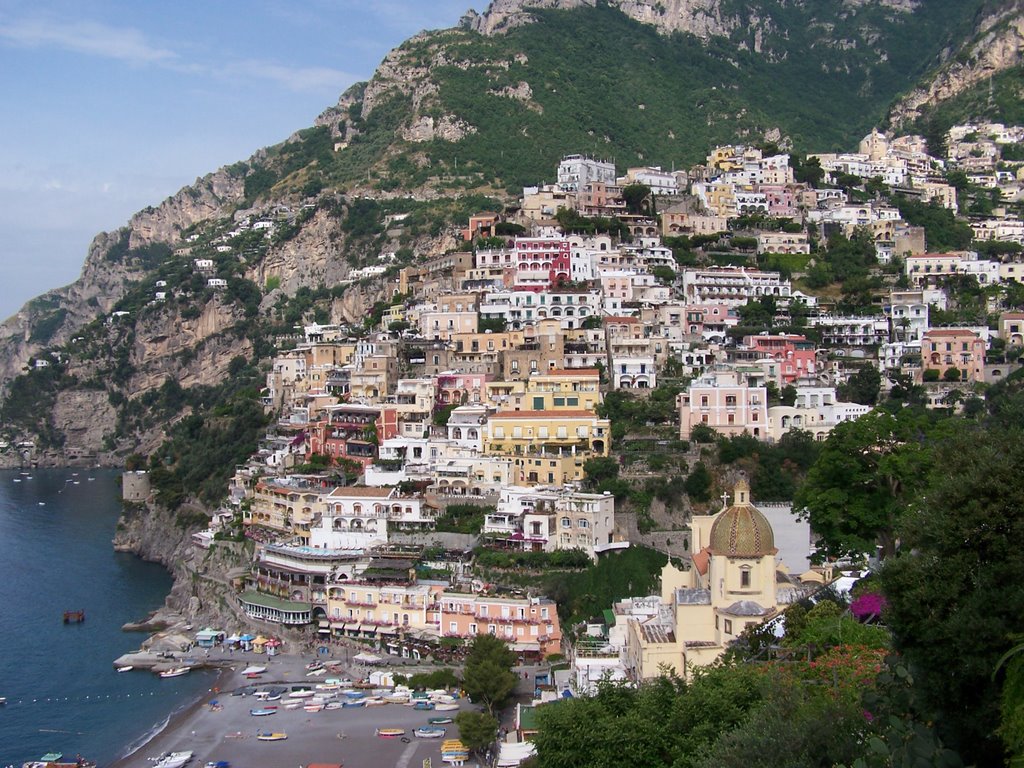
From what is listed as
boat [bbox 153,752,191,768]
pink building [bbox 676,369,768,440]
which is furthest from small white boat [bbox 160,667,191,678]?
pink building [bbox 676,369,768,440]

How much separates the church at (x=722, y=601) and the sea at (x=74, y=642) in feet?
59.8

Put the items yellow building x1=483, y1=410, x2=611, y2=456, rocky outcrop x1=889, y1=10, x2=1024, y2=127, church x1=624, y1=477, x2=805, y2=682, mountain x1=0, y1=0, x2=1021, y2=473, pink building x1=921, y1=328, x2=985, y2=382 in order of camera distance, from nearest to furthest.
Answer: church x1=624, y1=477, x2=805, y2=682 < yellow building x1=483, y1=410, x2=611, y2=456 < pink building x1=921, y1=328, x2=985, y2=382 < mountain x1=0, y1=0, x2=1021, y2=473 < rocky outcrop x1=889, y1=10, x2=1024, y2=127

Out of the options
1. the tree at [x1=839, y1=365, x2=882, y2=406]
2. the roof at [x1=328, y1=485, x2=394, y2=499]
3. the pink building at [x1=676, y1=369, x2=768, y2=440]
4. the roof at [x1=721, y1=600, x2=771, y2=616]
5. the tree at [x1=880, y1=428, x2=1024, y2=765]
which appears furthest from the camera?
the tree at [x1=839, y1=365, x2=882, y2=406]

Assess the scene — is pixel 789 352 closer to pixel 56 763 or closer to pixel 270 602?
pixel 270 602

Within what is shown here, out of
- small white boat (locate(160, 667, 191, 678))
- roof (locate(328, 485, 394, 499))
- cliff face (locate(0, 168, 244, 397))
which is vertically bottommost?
small white boat (locate(160, 667, 191, 678))

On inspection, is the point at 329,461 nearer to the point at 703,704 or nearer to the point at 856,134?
the point at 703,704

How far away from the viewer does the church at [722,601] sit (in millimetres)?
22312

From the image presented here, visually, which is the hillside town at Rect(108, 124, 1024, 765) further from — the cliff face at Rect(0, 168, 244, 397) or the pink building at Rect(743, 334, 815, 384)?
the cliff face at Rect(0, 168, 244, 397)

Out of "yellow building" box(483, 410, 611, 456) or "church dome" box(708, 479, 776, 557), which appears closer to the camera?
"church dome" box(708, 479, 776, 557)

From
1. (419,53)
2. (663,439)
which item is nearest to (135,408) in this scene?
(419,53)

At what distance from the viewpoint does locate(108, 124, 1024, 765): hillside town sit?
34312 millimetres

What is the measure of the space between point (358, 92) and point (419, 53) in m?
17.2

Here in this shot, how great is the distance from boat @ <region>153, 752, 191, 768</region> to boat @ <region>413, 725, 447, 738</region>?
6323 mm

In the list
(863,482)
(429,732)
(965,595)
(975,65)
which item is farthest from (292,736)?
(975,65)
